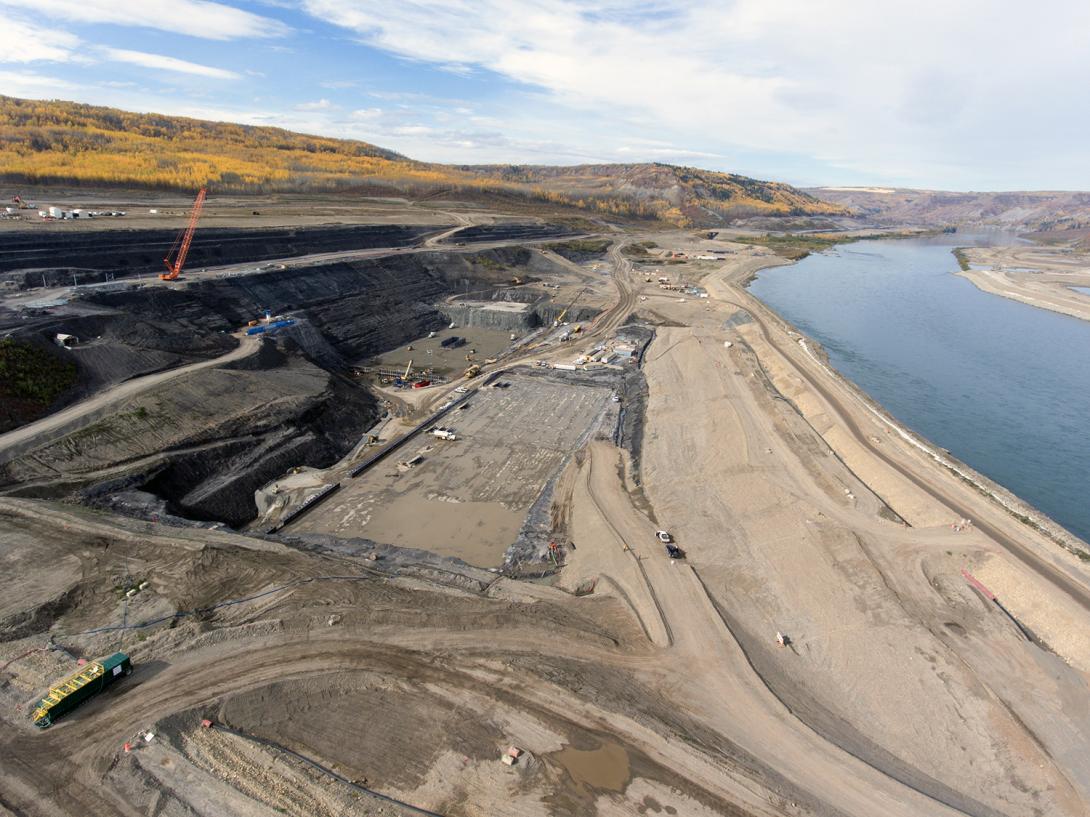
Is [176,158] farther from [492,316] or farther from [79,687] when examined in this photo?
[79,687]

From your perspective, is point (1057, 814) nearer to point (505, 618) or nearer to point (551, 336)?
point (505, 618)

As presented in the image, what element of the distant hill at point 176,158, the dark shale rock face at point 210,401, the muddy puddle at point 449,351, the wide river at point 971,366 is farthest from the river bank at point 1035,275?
the dark shale rock face at point 210,401

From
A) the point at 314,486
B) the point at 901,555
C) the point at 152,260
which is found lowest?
the point at 314,486

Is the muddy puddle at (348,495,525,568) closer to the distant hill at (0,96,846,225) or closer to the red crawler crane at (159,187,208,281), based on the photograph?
the red crawler crane at (159,187,208,281)

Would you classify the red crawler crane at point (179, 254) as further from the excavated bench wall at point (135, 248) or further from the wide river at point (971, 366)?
the wide river at point (971, 366)

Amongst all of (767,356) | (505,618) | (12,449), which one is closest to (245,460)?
(12,449)

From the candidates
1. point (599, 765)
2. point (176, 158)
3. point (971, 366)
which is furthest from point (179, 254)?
point (971, 366)

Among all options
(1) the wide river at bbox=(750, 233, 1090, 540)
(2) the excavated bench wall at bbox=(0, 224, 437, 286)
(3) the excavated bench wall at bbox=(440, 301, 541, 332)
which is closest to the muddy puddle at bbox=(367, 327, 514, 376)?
(3) the excavated bench wall at bbox=(440, 301, 541, 332)
